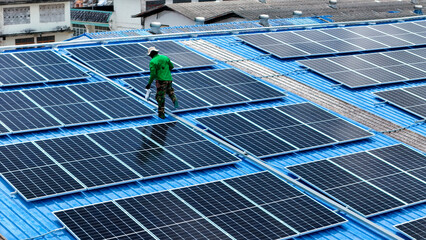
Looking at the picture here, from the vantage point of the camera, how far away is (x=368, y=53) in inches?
1344

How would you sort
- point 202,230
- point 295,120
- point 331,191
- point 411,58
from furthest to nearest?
point 411,58, point 295,120, point 331,191, point 202,230

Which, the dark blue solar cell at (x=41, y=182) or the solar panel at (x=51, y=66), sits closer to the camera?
the dark blue solar cell at (x=41, y=182)

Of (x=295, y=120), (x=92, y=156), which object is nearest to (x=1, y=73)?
(x=92, y=156)

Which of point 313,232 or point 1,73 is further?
point 1,73

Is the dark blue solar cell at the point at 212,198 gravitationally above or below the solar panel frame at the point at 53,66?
below

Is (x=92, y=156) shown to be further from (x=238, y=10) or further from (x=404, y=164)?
(x=238, y=10)

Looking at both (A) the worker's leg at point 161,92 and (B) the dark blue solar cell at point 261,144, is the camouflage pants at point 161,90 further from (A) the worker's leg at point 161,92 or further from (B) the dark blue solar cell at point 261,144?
(B) the dark blue solar cell at point 261,144

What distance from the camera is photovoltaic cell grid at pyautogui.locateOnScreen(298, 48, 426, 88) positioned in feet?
99.7

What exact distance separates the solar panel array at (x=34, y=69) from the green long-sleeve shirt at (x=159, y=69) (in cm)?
432

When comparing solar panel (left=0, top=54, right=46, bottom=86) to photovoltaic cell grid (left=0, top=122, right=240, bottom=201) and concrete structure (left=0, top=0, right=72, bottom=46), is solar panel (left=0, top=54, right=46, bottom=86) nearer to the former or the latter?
photovoltaic cell grid (left=0, top=122, right=240, bottom=201)

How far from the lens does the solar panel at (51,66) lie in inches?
1056

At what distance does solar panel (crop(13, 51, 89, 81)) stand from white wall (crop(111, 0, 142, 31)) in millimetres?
50069

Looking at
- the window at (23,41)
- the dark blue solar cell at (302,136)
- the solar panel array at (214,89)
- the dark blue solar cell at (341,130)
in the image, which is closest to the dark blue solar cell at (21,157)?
the solar panel array at (214,89)

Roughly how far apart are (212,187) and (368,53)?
16.9 metres
